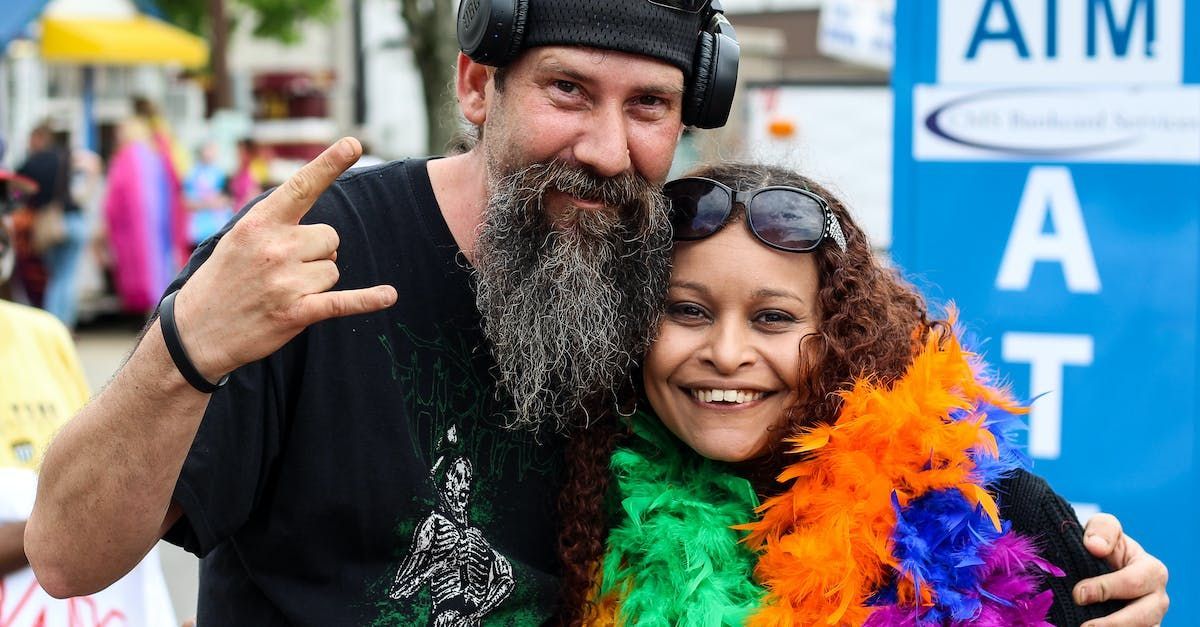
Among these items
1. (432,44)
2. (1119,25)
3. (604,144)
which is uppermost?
(432,44)

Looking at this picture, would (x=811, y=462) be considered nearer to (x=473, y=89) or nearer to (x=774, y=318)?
(x=774, y=318)

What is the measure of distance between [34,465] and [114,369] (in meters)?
5.20

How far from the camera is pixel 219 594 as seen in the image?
218cm

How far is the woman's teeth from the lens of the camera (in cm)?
229

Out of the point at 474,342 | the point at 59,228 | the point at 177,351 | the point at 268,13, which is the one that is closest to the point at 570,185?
the point at 474,342

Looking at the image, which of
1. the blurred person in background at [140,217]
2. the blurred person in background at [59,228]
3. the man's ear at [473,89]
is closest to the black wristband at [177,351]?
the man's ear at [473,89]

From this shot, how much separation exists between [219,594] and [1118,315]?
2.49 metres

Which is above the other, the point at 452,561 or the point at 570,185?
the point at 570,185

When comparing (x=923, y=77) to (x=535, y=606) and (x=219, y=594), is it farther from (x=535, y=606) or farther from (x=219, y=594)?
(x=219, y=594)

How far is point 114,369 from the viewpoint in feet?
25.6

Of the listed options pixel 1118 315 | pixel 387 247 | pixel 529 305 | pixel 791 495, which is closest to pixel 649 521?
pixel 791 495

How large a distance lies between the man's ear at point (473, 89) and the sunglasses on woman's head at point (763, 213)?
14.5 inches

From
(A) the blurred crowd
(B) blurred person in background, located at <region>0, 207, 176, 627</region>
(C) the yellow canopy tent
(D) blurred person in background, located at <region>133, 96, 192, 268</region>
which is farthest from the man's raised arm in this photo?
(C) the yellow canopy tent

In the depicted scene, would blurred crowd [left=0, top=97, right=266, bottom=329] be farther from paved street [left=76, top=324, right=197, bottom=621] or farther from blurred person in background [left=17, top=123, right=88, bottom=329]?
paved street [left=76, top=324, right=197, bottom=621]
